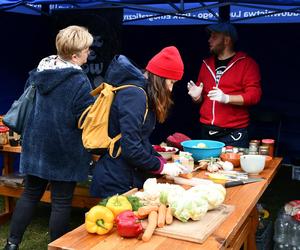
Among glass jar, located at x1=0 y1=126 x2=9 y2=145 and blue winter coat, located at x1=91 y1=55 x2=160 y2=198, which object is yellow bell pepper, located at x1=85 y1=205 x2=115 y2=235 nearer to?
blue winter coat, located at x1=91 y1=55 x2=160 y2=198

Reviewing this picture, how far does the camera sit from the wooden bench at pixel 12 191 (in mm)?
3670

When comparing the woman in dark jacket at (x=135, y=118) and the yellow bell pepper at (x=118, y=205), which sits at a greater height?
the woman in dark jacket at (x=135, y=118)

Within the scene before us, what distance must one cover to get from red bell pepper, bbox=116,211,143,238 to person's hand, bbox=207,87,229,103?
1974mm

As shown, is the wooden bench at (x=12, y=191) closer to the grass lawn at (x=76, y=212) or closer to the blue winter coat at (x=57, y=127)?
the grass lawn at (x=76, y=212)

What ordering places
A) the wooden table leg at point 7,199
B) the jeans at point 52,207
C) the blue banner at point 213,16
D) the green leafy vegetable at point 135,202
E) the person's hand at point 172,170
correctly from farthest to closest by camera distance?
1. the blue banner at point 213,16
2. the wooden table leg at point 7,199
3. the jeans at point 52,207
4. the person's hand at point 172,170
5. the green leafy vegetable at point 135,202

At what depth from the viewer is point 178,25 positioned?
6.07 metres

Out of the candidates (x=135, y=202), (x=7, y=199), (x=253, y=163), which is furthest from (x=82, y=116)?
(x=7, y=199)

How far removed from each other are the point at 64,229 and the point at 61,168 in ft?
1.30

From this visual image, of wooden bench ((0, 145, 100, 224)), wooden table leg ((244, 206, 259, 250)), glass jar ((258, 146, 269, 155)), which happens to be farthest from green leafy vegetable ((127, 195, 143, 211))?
wooden bench ((0, 145, 100, 224))

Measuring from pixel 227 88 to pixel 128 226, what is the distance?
222 centimetres

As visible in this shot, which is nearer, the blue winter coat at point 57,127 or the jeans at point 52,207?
the blue winter coat at point 57,127

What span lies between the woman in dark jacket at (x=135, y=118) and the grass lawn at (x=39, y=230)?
61.0 inches

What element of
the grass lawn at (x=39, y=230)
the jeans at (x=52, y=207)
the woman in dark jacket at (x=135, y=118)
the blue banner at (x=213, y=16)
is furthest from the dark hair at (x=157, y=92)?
the blue banner at (x=213, y=16)

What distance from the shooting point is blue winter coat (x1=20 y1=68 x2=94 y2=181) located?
8.89 ft
